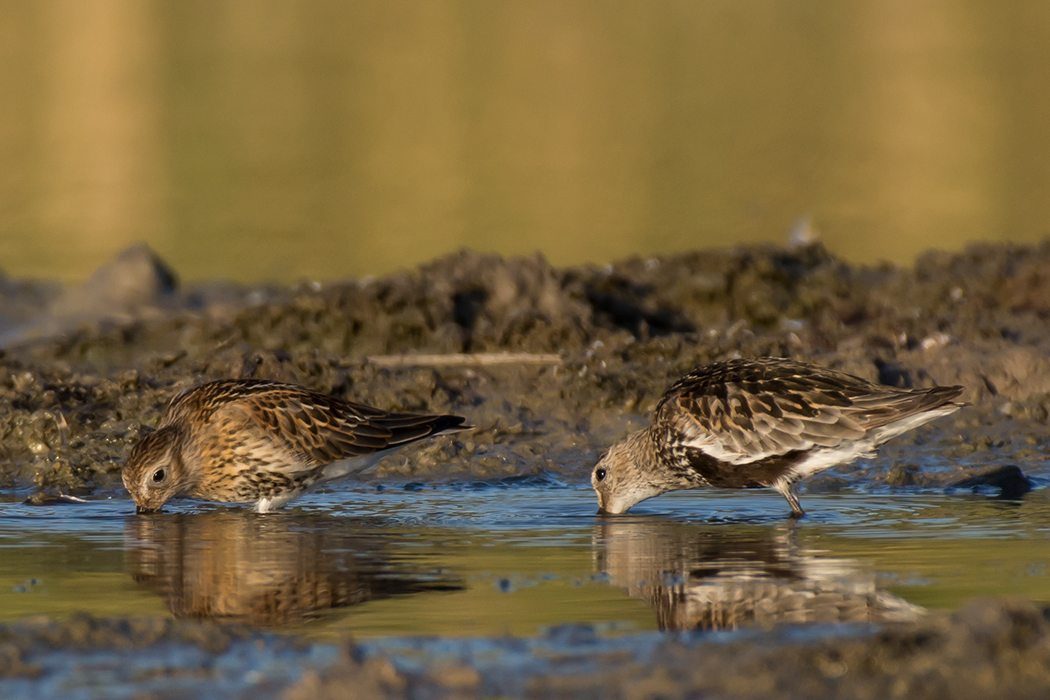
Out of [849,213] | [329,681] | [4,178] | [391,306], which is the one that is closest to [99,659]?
[329,681]

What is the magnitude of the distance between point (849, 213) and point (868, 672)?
18028 millimetres

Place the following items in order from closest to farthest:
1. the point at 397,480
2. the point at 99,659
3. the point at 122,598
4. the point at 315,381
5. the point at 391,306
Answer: the point at 99,659, the point at 122,598, the point at 397,480, the point at 315,381, the point at 391,306

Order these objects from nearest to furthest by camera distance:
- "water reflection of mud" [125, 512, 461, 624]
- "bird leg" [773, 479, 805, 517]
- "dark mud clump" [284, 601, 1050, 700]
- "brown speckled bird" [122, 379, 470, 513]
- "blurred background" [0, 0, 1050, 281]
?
"dark mud clump" [284, 601, 1050, 700] < "water reflection of mud" [125, 512, 461, 624] < "bird leg" [773, 479, 805, 517] < "brown speckled bird" [122, 379, 470, 513] < "blurred background" [0, 0, 1050, 281]

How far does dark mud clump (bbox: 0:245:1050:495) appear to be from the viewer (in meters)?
10.6

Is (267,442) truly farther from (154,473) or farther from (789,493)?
(789,493)

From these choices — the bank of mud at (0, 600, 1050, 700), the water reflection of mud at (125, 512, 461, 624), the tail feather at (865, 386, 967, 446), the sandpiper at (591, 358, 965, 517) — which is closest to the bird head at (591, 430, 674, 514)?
the sandpiper at (591, 358, 965, 517)

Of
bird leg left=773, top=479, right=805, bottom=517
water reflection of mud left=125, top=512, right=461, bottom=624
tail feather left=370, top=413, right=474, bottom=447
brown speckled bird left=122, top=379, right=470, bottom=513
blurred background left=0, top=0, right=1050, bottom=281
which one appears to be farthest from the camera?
blurred background left=0, top=0, right=1050, bottom=281

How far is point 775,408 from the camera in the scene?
29.3 ft

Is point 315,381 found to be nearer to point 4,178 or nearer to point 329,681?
point 329,681

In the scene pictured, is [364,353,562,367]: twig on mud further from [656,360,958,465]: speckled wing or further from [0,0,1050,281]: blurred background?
[0,0,1050,281]: blurred background

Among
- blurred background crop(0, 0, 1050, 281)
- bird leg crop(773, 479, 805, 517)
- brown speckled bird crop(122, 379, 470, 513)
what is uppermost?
blurred background crop(0, 0, 1050, 281)

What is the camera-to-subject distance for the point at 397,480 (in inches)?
400

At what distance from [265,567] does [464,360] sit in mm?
4860

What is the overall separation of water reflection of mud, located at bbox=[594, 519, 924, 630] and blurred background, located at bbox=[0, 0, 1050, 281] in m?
11.5
